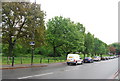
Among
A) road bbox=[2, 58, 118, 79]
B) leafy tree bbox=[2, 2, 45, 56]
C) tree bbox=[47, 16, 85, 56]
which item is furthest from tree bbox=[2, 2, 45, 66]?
road bbox=[2, 58, 118, 79]

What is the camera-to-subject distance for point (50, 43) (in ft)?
130

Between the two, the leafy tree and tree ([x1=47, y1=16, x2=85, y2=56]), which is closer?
the leafy tree

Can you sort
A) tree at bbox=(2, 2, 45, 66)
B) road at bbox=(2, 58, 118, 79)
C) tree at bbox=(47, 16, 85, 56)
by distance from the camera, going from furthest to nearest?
tree at bbox=(47, 16, 85, 56)
tree at bbox=(2, 2, 45, 66)
road at bbox=(2, 58, 118, 79)

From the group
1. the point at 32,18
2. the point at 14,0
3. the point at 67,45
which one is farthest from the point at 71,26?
the point at 14,0

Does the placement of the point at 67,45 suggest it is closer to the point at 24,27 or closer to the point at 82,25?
the point at 24,27

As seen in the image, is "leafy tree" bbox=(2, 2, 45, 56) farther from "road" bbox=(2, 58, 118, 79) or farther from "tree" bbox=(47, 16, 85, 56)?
"road" bbox=(2, 58, 118, 79)

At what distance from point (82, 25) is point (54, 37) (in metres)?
22.5

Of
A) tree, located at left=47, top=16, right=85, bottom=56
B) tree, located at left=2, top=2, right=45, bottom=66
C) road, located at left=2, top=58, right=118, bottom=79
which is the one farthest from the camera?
tree, located at left=47, top=16, right=85, bottom=56

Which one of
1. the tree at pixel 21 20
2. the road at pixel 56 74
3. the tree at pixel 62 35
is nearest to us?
the road at pixel 56 74

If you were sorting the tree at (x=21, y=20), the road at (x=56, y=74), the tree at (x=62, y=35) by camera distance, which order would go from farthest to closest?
the tree at (x=62, y=35)
the tree at (x=21, y=20)
the road at (x=56, y=74)

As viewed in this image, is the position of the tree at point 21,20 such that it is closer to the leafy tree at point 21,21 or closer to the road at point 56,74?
the leafy tree at point 21,21

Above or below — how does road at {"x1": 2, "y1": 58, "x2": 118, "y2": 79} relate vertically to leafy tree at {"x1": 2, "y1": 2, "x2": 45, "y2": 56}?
below

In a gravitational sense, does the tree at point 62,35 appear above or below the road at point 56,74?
above

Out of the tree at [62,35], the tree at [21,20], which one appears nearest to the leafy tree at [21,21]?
the tree at [21,20]
